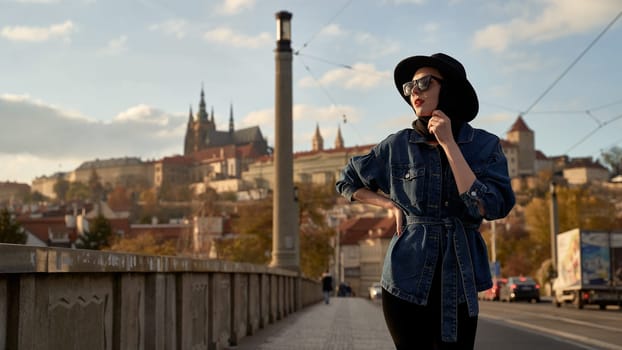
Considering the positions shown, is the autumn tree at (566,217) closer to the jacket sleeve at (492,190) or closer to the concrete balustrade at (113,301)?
the concrete balustrade at (113,301)

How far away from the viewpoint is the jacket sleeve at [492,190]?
143 inches

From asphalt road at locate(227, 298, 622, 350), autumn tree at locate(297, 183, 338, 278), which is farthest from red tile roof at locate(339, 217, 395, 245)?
asphalt road at locate(227, 298, 622, 350)

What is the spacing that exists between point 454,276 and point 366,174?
2.09ft

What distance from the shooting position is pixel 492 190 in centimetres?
368

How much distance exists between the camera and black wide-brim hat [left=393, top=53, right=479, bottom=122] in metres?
3.90

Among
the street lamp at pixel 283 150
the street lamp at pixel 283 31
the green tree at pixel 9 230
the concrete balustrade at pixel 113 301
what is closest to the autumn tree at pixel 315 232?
the street lamp at pixel 283 150

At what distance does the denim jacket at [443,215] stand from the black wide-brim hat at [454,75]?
0.10 m

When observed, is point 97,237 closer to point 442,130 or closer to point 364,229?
point 364,229

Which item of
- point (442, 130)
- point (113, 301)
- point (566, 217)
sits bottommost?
point (113, 301)

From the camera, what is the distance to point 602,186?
191m

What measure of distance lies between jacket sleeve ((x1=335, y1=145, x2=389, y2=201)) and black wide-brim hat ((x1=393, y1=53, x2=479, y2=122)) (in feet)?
1.15

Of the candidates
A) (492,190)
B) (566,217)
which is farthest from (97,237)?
(492,190)

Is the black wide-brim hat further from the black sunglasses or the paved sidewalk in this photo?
the paved sidewalk

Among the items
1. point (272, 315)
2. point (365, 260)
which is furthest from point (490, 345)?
point (365, 260)
